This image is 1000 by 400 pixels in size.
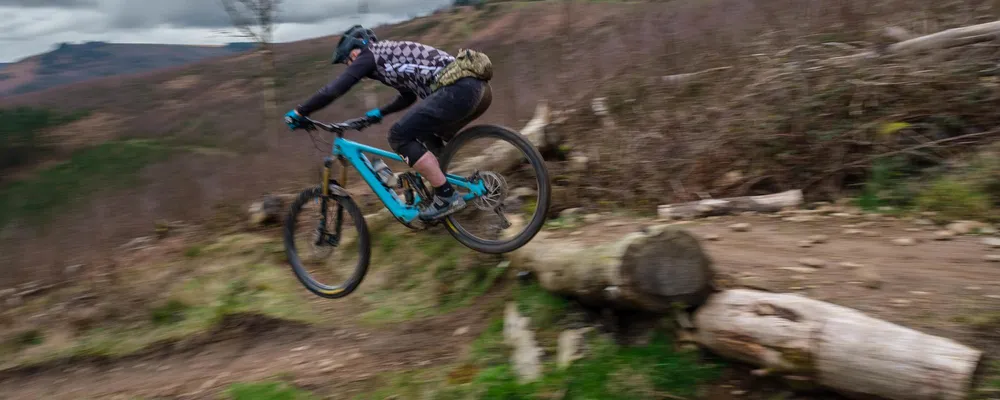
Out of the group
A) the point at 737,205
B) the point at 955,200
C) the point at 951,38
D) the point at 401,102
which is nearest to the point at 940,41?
the point at 951,38

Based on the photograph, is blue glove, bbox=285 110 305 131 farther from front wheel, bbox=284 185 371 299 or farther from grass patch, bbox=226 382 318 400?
grass patch, bbox=226 382 318 400

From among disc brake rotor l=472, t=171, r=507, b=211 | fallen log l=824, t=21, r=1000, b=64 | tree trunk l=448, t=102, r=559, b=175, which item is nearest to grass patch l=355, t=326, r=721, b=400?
disc brake rotor l=472, t=171, r=507, b=211

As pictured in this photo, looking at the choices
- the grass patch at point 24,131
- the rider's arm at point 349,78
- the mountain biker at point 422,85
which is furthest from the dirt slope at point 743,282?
the grass patch at point 24,131

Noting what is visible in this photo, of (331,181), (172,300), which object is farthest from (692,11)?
(172,300)

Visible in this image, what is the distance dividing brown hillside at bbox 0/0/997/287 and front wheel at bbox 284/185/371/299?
2.59m

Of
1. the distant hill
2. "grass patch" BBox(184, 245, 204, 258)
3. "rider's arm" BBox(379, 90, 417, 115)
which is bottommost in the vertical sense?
"grass patch" BBox(184, 245, 204, 258)

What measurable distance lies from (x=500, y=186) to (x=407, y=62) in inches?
37.6

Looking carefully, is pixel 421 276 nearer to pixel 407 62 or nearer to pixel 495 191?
pixel 495 191

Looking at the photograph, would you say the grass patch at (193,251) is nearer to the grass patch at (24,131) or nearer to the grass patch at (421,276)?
the grass patch at (421,276)

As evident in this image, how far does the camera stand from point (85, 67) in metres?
23.2

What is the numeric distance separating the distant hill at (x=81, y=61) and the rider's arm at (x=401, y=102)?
18.5m

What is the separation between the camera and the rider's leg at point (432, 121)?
160 inches

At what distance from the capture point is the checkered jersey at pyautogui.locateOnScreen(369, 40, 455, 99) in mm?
4137

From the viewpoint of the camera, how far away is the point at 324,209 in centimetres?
Result: 489
